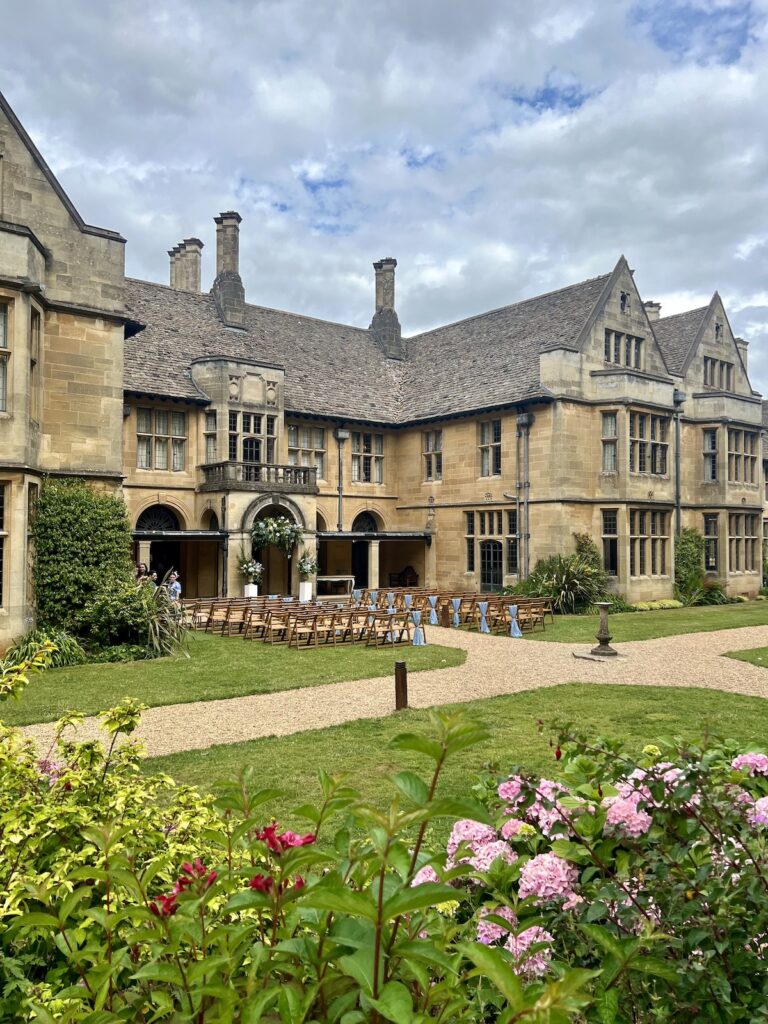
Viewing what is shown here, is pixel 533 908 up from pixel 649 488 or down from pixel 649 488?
down

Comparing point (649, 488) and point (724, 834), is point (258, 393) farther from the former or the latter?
point (724, 834)

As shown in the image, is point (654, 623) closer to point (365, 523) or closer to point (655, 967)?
point (365, 523)

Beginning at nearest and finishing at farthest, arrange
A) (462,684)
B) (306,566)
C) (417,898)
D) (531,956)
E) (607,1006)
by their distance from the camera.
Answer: (417,898) → (607,1006) → (531,956) → (462,684) → (306,566)

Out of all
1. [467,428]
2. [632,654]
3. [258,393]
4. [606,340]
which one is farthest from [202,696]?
[606,340]

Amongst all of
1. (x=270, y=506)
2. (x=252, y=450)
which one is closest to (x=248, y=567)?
(x=270, y=506)

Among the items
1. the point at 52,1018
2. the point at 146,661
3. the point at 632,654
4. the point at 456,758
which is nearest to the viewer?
the point at 52,1018

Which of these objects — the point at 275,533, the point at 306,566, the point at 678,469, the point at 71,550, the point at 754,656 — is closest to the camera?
the point at 71,550

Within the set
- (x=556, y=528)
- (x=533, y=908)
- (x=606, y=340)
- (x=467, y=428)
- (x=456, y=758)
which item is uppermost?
(x=606, y=340)

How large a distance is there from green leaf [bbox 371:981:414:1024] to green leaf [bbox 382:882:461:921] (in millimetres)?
134

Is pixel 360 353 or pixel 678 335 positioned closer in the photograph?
pixel 678 335

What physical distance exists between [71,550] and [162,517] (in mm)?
11857

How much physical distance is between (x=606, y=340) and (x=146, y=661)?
20.8 meters

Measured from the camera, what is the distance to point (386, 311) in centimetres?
3625

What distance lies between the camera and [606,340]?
90.1 ft
